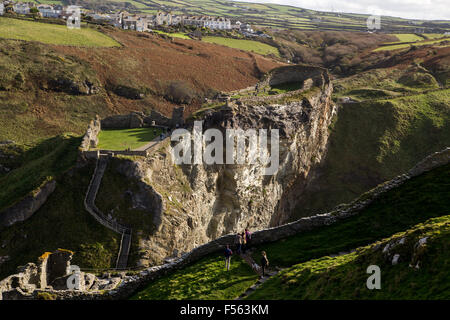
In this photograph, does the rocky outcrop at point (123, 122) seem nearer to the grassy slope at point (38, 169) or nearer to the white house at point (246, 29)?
the grassy slope at point (38, 169)

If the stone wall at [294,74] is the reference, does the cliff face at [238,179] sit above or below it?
below

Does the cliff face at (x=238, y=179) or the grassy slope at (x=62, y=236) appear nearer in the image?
the grassy slope at (x=62, y=236)

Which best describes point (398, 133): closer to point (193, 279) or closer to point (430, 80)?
point (430, 80)

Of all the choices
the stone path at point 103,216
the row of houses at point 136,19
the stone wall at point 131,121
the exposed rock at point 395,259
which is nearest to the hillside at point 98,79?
the stone wall at point 131,121

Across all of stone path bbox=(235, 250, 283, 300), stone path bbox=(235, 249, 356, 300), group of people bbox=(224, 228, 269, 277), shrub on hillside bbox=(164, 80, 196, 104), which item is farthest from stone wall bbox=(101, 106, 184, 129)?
shrub on hillside bbox=(164, 80, 196, 104)

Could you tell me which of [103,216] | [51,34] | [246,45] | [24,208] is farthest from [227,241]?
[246,45]
